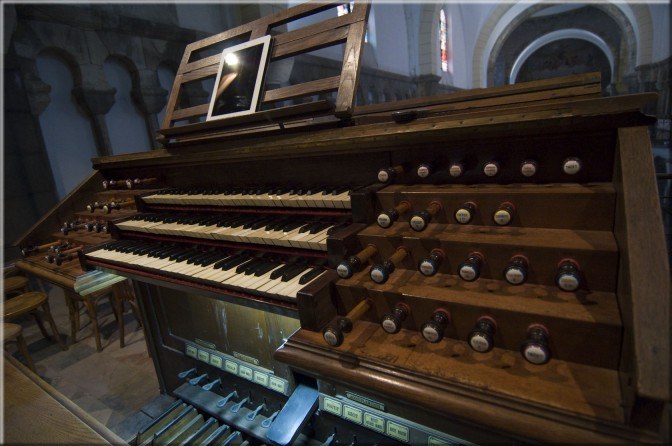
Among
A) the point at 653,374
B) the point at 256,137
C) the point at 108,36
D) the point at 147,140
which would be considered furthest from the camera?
the point at 147,140

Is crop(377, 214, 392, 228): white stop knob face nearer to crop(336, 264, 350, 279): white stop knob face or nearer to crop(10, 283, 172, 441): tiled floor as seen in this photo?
crop(336, 264, 350, 279): white stop knob face

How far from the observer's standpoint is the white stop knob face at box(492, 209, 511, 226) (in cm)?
118

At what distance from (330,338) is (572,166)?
1042 mm

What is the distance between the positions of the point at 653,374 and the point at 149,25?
685cm

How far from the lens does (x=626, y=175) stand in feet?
3.11

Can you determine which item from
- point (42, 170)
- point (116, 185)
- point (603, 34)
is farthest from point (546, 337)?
point (603, 34)

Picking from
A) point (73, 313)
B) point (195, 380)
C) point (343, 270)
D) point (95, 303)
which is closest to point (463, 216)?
point (343, 270)

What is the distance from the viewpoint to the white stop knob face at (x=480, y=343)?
958mm

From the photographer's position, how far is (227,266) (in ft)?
5.61

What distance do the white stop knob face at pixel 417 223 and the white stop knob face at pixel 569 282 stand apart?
465mm

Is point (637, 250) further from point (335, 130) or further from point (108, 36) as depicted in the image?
point (108, 36)

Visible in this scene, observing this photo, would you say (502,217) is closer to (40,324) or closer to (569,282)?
(569,282)

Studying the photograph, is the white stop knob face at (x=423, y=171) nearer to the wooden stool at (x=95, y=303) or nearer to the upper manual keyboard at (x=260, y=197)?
the upper manual keyboard at (x=260, y=197)

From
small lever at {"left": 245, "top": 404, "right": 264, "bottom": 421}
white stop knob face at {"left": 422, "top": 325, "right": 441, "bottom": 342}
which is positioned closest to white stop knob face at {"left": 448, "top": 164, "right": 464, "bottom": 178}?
white stop knob face at {"left": 422, "top": 325, "right": 441, "bottom": 342}
